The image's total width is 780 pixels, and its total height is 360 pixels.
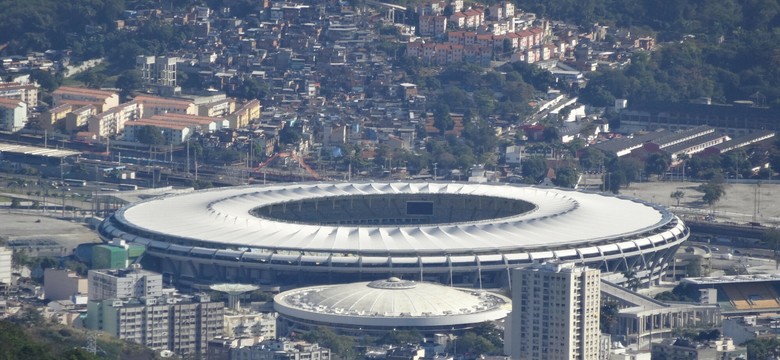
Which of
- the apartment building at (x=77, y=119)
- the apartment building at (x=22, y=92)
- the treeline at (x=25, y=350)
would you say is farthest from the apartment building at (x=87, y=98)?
the treeline at (x=25, y=350)

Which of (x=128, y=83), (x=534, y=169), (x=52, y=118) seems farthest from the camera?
(x=128, y=83)

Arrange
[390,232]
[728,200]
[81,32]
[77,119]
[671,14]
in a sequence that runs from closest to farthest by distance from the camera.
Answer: [390,232]
[728,200]
[77,119]
[81,32]
[671,14]

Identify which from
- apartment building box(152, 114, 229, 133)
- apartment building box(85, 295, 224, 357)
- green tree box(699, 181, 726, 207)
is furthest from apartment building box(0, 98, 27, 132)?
apartment building box(85, 295, 224, 357)

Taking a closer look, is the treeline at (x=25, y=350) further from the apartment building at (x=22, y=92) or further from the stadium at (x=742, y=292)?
the apartment building at (x=22, y=92)

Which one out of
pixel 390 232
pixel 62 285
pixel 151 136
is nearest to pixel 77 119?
pixel 151 136

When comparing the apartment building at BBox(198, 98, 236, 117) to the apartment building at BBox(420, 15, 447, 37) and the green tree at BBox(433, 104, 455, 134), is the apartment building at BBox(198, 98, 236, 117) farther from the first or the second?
the apartment building at BBox(420, 15, 447, 37)

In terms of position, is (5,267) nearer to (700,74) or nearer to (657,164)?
(657,164)

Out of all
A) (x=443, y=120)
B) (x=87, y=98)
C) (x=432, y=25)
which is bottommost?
(x=443, y=120)
